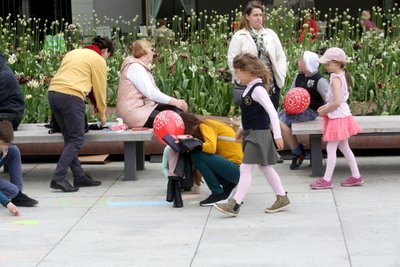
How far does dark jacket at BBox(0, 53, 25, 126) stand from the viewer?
967 cm

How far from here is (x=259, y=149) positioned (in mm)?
8164

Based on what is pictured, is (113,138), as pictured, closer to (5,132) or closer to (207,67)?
(5,132)

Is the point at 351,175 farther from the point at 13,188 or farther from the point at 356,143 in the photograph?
the point at 13,188

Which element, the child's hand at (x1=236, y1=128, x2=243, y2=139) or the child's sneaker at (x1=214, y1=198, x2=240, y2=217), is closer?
the child's sneaker at (x1=214, y1=198, x2=240, y2=217)

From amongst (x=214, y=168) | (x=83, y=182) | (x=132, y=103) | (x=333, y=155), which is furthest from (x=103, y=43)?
(x=333, y=155)

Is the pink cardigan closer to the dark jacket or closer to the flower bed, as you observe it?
the dark jacket

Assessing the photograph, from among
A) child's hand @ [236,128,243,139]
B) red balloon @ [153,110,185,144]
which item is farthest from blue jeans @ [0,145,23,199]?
child's hand @ [236,128,243,139]

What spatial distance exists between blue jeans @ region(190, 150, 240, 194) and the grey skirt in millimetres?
412

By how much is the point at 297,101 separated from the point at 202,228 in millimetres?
2611

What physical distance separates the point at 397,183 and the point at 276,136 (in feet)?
6.73

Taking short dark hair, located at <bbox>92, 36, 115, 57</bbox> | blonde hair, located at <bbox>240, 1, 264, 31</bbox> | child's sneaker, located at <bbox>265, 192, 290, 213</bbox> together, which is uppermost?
blonde hair, located at <bbox>240, 1, 264, 31</bbox>

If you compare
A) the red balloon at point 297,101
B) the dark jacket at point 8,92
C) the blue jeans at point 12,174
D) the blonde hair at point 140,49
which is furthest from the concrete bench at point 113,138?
the red balloon at point 297,101

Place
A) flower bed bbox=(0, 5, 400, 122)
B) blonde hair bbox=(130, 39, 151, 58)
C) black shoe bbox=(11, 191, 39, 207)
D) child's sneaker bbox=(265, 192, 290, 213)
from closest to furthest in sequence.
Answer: child's sneaker bbox=(265, 192, 290, 213) < black shoe bbox=(11, 191, 39, 207) < blonde hair bbox=(130, 39, 151, 58) < flower bed bbox=(0, 5, 400, 122)

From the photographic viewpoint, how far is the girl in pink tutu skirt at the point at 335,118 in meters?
9.08
